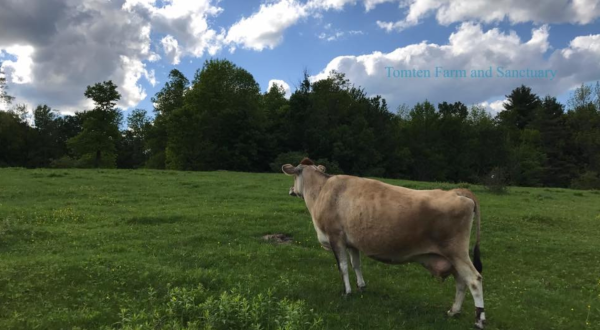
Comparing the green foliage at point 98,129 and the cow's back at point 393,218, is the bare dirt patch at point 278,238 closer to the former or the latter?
the cow's back at point 393,218

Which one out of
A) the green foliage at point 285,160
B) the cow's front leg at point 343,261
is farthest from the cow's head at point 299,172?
the green foliage at point 285,160

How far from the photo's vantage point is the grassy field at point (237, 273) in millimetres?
6859

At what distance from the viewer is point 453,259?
23.9ft

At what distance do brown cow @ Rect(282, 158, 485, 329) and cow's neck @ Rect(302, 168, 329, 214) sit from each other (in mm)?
661

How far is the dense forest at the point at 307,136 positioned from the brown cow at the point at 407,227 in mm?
39624

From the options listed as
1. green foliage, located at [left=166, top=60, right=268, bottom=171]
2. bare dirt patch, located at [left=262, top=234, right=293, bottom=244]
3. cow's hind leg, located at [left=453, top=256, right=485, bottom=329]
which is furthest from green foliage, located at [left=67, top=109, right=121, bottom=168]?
cow's hind leg, located at [left=453, top=256, right=485, bottom=329]

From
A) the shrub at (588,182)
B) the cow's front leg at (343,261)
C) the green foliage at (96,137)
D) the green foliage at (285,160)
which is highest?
the green foliage at (96,137)

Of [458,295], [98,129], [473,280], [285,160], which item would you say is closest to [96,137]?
[98,129]

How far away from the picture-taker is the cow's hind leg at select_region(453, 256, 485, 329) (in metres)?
7.15

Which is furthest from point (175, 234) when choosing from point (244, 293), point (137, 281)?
point (244, 293)

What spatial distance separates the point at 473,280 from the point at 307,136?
51577mm

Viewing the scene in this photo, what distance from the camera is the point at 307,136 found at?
58.3 meters

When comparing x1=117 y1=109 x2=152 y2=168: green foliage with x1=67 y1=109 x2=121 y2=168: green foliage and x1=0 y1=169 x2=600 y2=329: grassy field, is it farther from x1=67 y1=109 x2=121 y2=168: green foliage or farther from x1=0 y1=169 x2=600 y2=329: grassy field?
x1=0 y1=169 x2=600 y2=329: grassy field

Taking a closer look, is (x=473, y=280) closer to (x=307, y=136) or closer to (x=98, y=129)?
(x=307, y=136)
